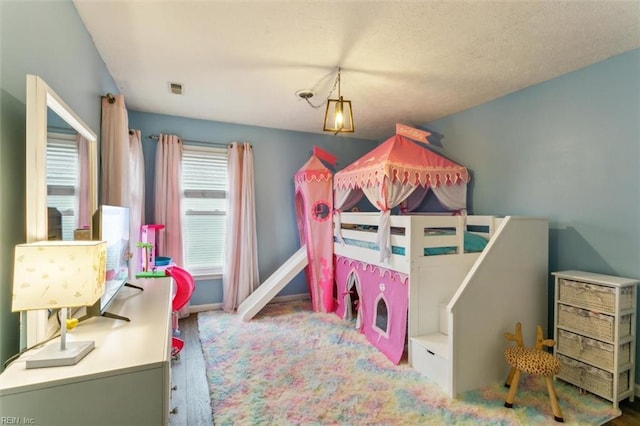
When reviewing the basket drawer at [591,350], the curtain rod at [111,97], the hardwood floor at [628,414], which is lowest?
the hardwood floor at [628,414]

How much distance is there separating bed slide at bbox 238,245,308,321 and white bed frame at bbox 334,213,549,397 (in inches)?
49.8

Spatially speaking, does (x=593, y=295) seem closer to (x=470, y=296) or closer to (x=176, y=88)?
(x=470, y=296)

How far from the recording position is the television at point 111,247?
143cm

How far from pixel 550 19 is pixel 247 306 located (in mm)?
3715

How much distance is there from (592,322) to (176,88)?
396 cm

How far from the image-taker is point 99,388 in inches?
37.1

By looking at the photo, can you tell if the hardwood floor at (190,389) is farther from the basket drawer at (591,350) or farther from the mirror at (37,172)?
the basket drawer at (591,350)

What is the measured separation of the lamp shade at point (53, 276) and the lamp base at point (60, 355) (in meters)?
0.19

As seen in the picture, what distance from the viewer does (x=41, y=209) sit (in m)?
1.10

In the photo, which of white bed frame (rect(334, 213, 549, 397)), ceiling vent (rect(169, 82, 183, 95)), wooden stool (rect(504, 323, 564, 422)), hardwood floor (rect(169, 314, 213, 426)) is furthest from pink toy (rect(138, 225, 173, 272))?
wooden stool (rect(504, 323, 564, 422))

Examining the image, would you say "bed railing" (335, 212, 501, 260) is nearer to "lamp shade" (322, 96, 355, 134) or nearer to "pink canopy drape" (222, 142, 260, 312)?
"lamp shade" (322, 96, 355, 134)

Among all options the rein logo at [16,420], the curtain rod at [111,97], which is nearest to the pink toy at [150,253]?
the curtain rod at [111,97]

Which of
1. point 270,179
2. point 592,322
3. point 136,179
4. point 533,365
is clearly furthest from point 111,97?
point 592,322

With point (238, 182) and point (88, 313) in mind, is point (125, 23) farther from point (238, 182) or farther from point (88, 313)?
point (238, 182)
